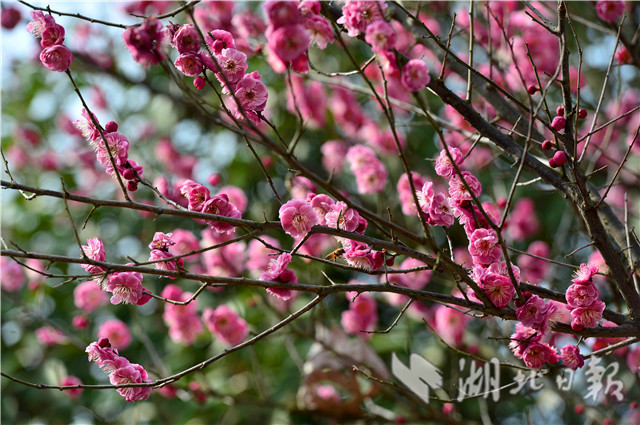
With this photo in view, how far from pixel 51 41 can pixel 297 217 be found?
0.70 m

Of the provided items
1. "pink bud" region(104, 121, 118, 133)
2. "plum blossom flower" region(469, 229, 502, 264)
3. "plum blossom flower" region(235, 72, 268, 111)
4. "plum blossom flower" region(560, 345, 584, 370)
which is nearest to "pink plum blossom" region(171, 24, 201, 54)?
"plum blossom flower" region(235, 72, 268, 111)

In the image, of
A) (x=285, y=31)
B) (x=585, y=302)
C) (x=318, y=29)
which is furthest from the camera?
(x=585, y=302)

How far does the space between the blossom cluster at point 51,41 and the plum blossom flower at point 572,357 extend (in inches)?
52.3

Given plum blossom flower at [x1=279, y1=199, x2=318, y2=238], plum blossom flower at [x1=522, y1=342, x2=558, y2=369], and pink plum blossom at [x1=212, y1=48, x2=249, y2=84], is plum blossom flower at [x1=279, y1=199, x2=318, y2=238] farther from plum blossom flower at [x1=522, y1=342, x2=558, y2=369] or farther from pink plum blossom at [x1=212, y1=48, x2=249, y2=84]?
plum blossom flower at [x1=522, y1=342, x2=558, y2=369]

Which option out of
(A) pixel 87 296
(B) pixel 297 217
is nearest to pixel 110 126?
(B) pixel 297 217

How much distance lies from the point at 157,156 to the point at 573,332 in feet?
11.2

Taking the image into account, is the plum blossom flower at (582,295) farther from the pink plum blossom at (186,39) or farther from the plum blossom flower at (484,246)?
the pink plum blossom at (186,39)

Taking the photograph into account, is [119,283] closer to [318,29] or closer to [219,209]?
[219,209]

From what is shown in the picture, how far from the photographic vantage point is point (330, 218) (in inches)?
53.9

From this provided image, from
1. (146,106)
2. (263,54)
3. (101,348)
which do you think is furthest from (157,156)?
(101,348)

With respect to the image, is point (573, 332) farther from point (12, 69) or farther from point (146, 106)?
point (12, 69)
